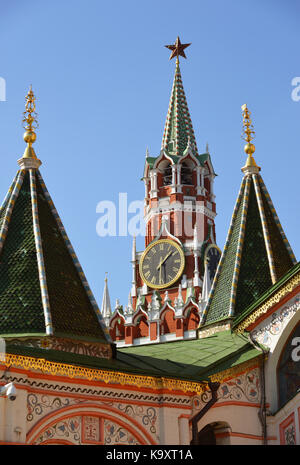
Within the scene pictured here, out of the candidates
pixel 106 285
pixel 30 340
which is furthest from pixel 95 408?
pixel 106 285

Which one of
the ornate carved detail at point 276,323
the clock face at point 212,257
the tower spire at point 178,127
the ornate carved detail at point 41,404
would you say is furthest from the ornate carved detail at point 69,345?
the tower spire at point 178,127

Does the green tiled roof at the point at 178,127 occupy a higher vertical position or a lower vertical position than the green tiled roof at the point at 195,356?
higher

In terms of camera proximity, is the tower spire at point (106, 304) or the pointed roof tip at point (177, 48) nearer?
the tower spire at point (106, 304)

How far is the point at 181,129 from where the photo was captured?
52781 mm

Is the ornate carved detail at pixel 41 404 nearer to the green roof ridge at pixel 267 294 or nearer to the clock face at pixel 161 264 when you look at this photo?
the green roof ridge at pixel 267 294

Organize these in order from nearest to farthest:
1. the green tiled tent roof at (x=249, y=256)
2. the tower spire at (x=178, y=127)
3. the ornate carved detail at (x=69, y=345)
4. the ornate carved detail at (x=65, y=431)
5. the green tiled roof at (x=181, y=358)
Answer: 1. the ornate carved detail at (x=65, y=431)
2. the green tiled roof at (x=181, y=358)
3. the ornate carved detail at (x=69, y=345)
4. the green tiled tent roof at (x=249, y=256)
5. the tower spire at (x=178, y=127)

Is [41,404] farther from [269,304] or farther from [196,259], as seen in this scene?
[196,259]

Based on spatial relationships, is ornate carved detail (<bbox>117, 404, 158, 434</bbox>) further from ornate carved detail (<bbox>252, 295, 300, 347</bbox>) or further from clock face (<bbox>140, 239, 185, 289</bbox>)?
clock face (<bbox>140, 239, 185, 289</bbox>)

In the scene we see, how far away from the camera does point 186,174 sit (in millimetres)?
52125

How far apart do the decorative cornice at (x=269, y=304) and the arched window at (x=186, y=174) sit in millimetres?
37718

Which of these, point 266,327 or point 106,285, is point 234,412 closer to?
point 266,327

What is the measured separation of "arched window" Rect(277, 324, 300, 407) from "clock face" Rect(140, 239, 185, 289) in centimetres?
3385

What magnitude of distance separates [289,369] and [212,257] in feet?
114

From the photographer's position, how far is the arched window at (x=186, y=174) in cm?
5184
